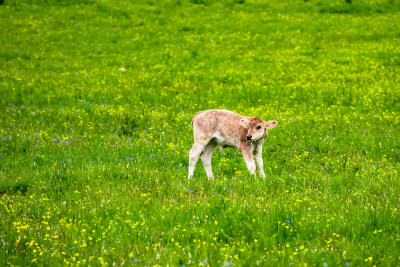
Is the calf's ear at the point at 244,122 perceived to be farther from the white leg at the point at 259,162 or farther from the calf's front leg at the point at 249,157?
the white leg at the point at 259,162

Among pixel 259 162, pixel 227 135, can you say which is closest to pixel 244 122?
pixel 227 135

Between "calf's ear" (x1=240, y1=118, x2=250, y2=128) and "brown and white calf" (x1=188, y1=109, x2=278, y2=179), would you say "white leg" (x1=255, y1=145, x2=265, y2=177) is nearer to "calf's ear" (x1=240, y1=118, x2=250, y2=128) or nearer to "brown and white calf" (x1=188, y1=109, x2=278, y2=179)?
"brown and white calf" (x1=188, y1=109, x2=278, y2=179)

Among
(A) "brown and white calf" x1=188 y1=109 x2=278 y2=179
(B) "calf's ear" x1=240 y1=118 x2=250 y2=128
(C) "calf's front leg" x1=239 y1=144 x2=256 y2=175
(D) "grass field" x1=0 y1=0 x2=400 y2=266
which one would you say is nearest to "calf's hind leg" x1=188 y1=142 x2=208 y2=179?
(A) "brown and white calf" x1=188 y1=109 x2=278 y2=179

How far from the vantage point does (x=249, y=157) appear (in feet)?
30.6

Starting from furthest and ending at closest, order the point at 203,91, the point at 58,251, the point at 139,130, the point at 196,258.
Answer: the point at 203,91, the point at 139,130, the point at 58,251, the point at 196,258

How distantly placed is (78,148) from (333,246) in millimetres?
8124

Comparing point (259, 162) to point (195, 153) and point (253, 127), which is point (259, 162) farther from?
point (195, 153)

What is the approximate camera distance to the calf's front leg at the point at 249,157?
9.23 metres

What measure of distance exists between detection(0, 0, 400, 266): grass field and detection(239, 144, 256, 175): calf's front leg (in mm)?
386

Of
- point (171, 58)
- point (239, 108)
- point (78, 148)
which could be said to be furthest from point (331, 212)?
point (171, 58)

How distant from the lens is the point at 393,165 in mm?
10297

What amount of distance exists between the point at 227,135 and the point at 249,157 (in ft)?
2.44

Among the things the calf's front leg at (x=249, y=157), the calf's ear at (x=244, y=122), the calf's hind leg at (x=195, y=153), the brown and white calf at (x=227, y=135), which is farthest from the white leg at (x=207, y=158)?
the calf's ear at (x=244, y=122)

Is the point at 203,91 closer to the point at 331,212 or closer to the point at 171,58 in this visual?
the point at 171,58
